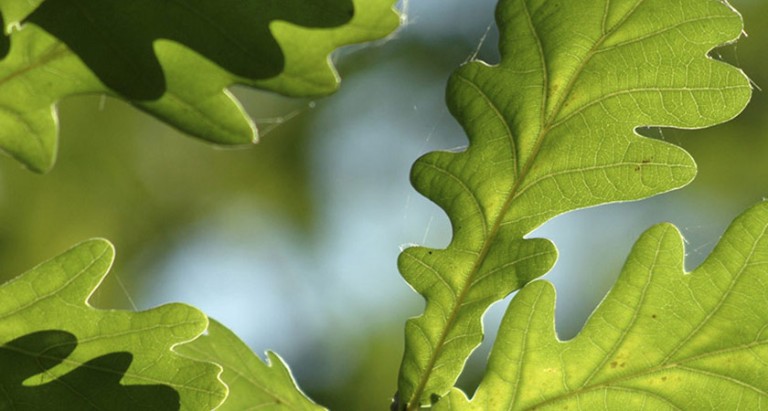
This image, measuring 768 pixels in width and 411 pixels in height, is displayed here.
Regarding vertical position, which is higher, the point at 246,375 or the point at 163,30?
the point at 163,30

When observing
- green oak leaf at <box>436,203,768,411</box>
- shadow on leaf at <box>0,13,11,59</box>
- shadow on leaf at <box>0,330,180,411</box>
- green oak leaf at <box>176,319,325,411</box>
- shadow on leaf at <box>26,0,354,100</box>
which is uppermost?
shadow on leaf at <box>26,0,354,100</box>

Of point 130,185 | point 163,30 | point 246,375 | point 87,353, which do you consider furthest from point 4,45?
point 130,185

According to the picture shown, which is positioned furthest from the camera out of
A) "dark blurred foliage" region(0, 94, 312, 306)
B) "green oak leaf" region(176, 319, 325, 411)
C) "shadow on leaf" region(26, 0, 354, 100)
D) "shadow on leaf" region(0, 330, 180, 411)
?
"dark blurred foliage" region(0, 94, 312, 306)

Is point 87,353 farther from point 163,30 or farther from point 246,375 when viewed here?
point 163,30

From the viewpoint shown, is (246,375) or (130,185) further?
(130,185)

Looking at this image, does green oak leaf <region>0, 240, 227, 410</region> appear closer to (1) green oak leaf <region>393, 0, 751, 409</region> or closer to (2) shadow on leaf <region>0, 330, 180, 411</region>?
(2) shadow on leaf <region>0, 330, 180, 411</region>

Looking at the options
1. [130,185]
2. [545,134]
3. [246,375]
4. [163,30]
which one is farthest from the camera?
[130,185]

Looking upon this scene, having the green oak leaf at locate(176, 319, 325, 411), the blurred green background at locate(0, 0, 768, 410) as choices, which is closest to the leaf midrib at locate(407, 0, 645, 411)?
the green oak leaf at locate(176, 319, 325, 411)
